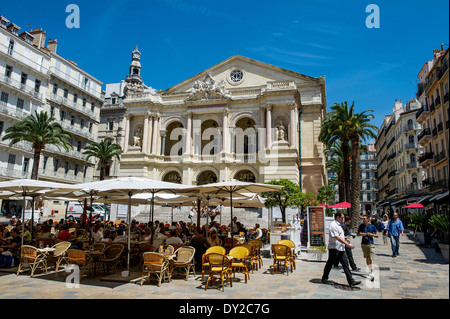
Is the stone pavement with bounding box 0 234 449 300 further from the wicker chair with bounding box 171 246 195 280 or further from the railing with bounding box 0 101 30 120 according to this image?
the railing with bounding box 0 101 30 120

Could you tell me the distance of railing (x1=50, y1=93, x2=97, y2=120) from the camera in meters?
41.3

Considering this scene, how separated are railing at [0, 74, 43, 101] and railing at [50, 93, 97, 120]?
90.2 inches

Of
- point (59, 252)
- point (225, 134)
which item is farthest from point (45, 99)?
point (59, 252)

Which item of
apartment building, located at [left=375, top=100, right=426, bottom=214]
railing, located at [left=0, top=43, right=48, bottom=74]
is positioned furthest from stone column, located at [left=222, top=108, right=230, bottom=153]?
apartment building, located at [left=375, top=100, right=426, bottom=214]

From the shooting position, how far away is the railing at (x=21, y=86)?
3425 centimetres

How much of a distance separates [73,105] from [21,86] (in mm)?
8168

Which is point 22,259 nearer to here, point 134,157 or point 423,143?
point 134,157

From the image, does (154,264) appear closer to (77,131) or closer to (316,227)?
(316,227)

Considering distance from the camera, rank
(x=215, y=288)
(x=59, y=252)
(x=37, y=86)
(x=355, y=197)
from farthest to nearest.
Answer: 1. (x=37, y=86)
2. (x=355, y=197)
3. (x=59, y=252)
4. (x=215, y=288)

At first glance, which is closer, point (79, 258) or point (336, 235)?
point (336, 235)

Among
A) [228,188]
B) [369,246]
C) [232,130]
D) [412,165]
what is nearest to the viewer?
[369,246]

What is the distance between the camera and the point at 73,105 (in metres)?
44.1

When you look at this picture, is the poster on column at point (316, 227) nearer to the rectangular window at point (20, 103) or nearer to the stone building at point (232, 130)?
the stone building at point (232, 130)

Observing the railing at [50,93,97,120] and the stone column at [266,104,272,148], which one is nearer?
the stone column at [266,104,272,148]
